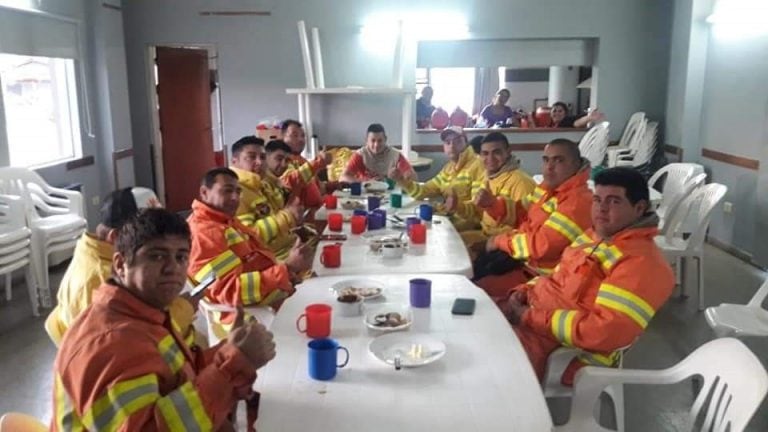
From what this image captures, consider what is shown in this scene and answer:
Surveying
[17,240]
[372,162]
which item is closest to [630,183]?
[372,162]

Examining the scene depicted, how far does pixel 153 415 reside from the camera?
4.03ft

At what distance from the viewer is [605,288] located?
6.55 ft

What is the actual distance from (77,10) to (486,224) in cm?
457

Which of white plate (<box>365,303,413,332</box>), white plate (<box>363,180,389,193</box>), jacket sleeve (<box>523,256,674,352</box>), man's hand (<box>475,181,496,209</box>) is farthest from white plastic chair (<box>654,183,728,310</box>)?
white plate (<box>365,303,413,332</box>)

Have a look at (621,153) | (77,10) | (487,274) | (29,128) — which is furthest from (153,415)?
(621,153)

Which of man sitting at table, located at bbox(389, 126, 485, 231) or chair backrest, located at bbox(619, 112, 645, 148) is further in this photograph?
chair backrest, located at bbox(619, 112, 645, 148)

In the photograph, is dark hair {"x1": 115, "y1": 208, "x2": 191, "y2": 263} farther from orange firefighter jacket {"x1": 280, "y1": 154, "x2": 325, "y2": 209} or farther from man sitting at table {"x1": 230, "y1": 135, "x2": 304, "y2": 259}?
orange firefighter jacket {"x1": 280, "y1": 154, "x2": 325, "y2": 209}

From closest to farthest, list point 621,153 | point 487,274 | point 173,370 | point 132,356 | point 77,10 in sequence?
point 132,356 < point 173,370 < point 487,274 < point 77,10 < point 621,153

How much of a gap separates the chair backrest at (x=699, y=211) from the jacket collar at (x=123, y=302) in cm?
367

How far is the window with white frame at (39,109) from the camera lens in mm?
5121

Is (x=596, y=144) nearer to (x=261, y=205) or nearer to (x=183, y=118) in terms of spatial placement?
(x=261, y=205)

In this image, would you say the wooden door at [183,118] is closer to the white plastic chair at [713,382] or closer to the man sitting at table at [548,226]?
the man sitting at table at [548,226]

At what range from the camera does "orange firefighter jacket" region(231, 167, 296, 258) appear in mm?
3182

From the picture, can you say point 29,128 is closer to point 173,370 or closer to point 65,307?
point 65,307
